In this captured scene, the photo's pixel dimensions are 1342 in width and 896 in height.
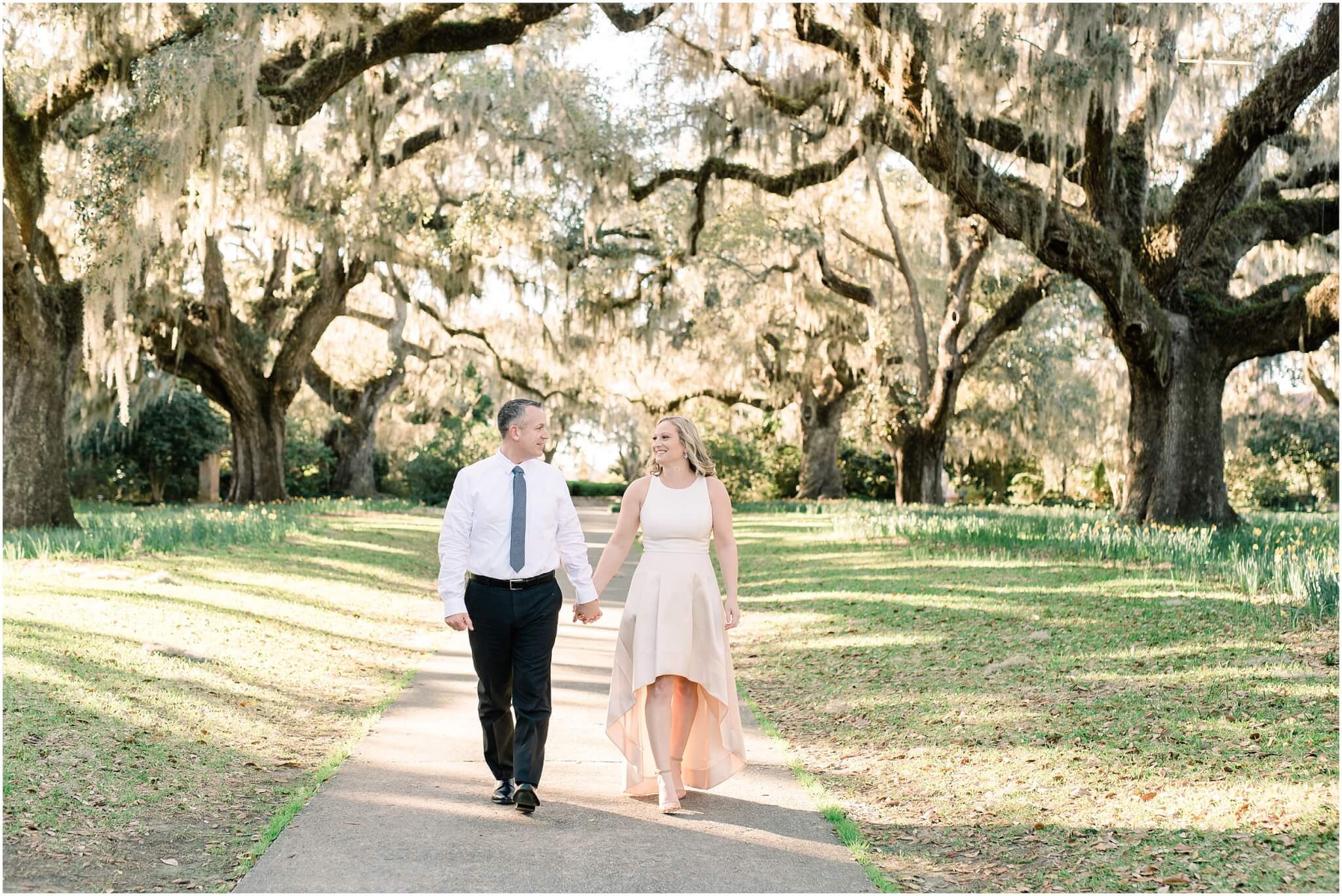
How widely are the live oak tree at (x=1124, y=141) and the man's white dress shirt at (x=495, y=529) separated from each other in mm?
9464

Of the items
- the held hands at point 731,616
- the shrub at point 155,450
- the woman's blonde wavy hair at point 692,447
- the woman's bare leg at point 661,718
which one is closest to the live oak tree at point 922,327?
the woman's blonde wavy hair at point 692,447

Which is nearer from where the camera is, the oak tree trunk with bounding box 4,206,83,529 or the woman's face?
the woman's face

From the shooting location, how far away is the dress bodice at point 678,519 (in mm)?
5527

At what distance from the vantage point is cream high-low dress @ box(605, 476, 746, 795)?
18.0 feet

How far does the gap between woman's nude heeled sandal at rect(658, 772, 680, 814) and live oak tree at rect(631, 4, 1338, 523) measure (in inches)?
392

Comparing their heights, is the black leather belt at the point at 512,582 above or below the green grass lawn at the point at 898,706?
above

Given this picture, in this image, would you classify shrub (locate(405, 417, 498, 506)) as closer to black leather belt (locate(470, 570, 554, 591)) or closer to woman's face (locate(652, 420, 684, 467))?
woman's face (locate(652, 420, 684, 467))

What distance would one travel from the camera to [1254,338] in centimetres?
1543

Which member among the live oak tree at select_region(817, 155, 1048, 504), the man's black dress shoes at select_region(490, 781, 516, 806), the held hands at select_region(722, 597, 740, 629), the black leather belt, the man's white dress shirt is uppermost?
the live oak tree at select_region(817, 155, 1048, 504)

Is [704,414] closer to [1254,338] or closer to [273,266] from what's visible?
[273,266]

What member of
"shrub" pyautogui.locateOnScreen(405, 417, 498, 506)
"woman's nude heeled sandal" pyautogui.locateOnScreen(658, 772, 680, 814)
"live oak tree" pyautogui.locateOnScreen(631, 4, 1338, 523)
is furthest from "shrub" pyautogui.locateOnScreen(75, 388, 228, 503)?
"woman's nude heeled sandal" pyautogui.locateOnScreen(658, 772, 680, 814)

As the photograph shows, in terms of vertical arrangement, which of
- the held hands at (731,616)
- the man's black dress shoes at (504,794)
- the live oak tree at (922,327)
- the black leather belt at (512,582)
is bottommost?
the man's black dress shoes at (504,794)

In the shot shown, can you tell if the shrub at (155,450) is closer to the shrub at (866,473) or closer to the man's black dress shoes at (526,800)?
the shrub at (866,473)

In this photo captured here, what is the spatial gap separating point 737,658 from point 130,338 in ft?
39.3
